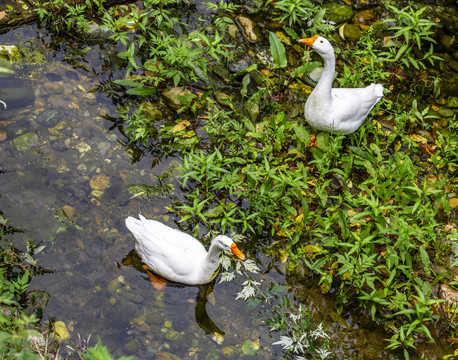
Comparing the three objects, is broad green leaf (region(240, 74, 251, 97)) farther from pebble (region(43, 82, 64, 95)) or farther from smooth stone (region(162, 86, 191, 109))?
pebble (region(43, 82, 64, 95))

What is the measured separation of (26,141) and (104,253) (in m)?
1.56

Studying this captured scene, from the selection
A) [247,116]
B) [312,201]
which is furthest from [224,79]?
[312,201]

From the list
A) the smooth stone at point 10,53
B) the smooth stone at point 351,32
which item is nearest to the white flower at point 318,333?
the smooth stone at point 351,32

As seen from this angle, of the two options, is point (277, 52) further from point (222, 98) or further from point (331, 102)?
point (331, 102)

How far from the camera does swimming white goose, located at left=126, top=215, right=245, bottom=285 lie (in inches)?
143

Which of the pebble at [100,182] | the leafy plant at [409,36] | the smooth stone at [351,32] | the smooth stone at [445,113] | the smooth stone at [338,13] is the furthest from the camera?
the smooth stone at [338,13]

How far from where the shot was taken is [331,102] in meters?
4.39

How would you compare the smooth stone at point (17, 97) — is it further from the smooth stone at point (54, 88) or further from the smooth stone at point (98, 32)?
the smooth stone at point (98, 32)

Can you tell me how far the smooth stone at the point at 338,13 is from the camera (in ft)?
19.9

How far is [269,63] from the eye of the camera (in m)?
5.56

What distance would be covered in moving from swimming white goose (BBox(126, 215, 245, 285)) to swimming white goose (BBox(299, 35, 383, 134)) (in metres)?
1.87

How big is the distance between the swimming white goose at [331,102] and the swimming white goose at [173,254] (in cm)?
187

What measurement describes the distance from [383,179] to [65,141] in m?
3.42

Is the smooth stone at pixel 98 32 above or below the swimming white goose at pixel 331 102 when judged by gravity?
above
